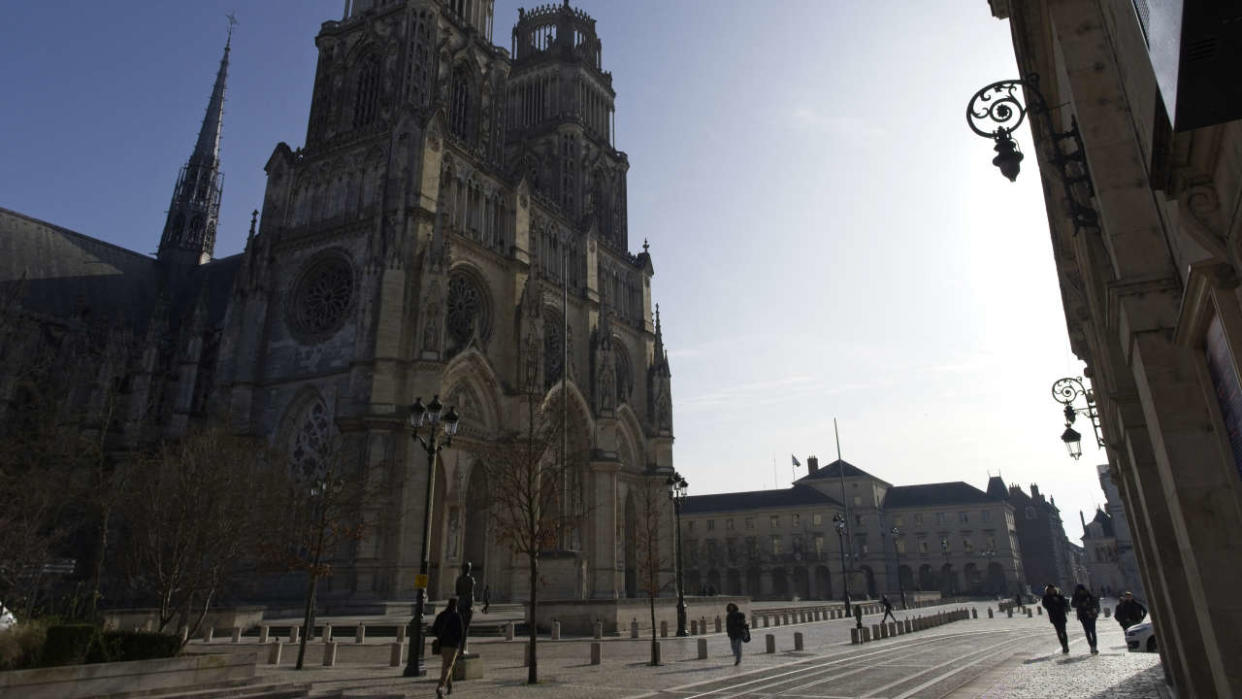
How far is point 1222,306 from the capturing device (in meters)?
4.32

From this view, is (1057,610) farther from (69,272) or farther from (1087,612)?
(69,272)

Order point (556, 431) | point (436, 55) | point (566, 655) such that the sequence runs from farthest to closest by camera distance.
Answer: point (436, 55)
point (556, 431)
point (566, 655)

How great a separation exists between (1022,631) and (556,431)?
23.0 m

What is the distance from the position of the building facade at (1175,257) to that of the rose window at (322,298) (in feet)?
107

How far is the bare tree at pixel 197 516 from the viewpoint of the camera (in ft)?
60.2

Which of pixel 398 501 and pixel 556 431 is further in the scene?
pixel 556 431

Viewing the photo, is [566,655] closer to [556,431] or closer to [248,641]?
[248,641]

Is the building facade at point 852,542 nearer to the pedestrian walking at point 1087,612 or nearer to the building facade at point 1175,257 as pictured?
the pedestrian walking at point 1087,612

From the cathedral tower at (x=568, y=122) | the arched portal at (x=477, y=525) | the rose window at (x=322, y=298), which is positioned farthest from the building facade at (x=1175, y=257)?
the cathedral tower at (x=568, y=122)

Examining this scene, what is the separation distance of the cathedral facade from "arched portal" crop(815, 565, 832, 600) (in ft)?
122

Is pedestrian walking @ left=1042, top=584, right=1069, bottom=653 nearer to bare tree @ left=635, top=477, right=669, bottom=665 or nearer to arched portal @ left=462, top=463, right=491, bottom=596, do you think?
arched portal @ left=462, top=463, right=491, bottom=596

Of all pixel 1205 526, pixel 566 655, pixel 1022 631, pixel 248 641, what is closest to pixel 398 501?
pixel 248 641

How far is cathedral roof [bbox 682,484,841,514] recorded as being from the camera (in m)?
82.5

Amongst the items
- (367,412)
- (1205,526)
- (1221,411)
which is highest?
(367,412)
